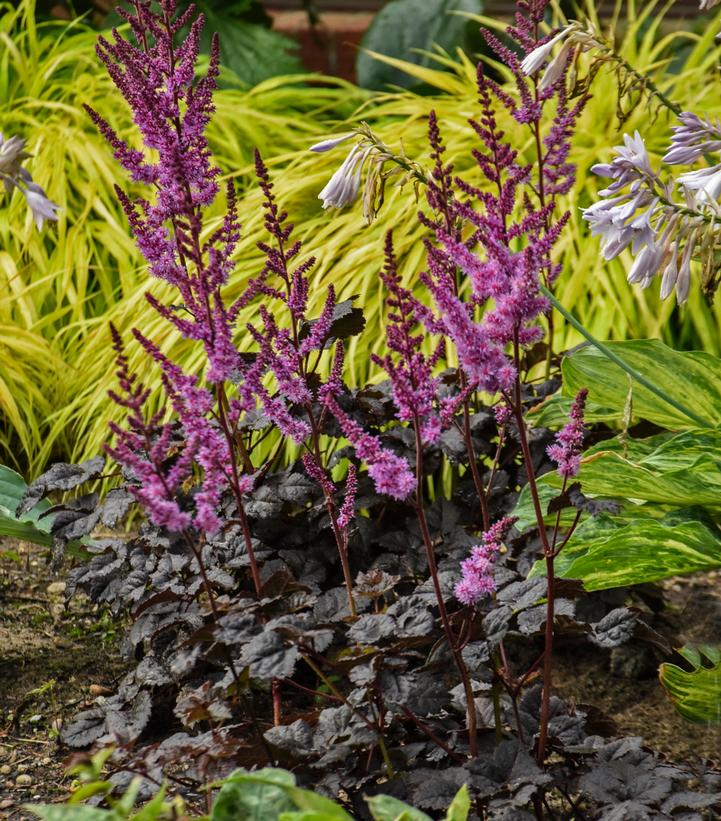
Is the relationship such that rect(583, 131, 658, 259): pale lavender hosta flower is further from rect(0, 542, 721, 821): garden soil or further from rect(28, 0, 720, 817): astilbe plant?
rect(0, 542, 721, 821): garden soil

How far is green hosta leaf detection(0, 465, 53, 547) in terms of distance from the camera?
1.91m

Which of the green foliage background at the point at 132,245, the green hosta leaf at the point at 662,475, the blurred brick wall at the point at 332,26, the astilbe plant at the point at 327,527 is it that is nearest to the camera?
the astilbe plant at the point at 327,527

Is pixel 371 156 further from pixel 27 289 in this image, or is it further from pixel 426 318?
pixel 27 289

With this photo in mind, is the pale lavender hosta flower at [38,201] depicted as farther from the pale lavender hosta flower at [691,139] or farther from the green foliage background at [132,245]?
the green foliage background at [132,245]

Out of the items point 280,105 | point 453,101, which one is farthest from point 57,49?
point 453,101

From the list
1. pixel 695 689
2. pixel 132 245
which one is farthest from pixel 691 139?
pixel 132 245

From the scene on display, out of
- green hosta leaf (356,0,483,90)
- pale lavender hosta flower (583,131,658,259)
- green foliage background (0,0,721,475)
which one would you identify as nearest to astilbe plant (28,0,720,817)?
pale lavender hosta flower (583,131,658,259)

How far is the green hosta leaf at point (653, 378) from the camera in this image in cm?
184

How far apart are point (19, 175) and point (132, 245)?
176cm

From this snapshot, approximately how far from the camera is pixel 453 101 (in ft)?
11.0

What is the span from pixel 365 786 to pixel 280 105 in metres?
3.01

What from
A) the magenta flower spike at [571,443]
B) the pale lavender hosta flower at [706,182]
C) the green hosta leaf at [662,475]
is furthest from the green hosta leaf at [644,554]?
the pale lavender hosta flower at [706,182]

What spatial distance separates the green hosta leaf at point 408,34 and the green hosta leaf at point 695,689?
3.21 metres

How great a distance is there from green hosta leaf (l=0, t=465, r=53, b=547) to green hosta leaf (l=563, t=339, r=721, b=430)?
0.98 m
